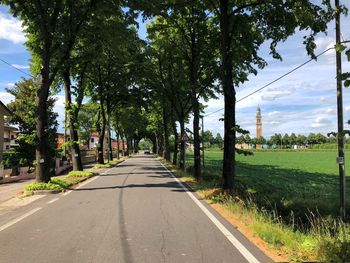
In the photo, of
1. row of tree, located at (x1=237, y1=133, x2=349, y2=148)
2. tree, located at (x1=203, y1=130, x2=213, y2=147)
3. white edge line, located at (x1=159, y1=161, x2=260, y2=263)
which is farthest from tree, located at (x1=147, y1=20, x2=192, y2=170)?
row of tree, located at (x1=237, y1=133, x2=349, y2=148)

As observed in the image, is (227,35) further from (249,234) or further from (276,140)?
(276,140)

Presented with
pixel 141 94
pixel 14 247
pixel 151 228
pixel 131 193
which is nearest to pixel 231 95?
pixel 131 193

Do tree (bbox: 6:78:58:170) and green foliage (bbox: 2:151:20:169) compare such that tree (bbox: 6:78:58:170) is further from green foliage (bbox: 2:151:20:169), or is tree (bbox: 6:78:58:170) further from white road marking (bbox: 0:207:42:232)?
white road marking (bbox: 0:207:42:232)

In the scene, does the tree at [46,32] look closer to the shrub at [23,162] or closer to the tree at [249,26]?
the tree at [249,26]

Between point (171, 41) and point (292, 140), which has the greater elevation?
point (171, 41)

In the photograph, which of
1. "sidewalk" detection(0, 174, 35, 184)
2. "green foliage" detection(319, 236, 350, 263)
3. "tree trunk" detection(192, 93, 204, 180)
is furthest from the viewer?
"sidewalk" detection(0, 174, 35, 184)

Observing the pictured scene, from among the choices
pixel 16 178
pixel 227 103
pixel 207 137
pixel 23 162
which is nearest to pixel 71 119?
pixel 16 178

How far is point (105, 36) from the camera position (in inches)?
930

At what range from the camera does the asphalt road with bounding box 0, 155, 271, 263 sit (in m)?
7.15

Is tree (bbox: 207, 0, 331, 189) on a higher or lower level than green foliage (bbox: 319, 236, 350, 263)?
higher

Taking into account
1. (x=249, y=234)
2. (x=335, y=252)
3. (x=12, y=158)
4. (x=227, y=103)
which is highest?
(x=227, y=103)

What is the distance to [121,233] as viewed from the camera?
29.4ft

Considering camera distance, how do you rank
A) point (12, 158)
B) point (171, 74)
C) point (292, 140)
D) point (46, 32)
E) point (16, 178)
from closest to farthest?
point (46, 32) → point (16, 178) → point (171, 74) → point (12, 158) → point (292, 140)

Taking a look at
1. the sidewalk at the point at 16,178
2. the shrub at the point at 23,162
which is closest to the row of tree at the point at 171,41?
the sidewalk at the point at 16,178
